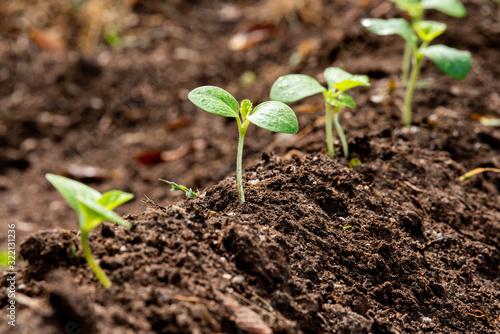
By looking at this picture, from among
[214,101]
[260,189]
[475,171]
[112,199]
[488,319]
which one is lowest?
[488,319]

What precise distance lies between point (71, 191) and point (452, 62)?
1.39 meters

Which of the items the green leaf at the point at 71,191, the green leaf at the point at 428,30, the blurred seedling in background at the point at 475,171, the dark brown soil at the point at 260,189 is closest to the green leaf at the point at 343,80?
the dark brown soil at the point at 260,189

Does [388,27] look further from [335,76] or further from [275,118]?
[275,118]

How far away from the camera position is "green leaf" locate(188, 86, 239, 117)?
1.22 m

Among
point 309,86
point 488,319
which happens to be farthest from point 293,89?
point 488,319

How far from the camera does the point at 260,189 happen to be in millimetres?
1418

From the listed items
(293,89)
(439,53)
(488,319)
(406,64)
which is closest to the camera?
(488,319)

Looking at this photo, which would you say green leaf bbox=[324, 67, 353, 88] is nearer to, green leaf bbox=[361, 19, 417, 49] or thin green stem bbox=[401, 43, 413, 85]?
green leaf bbox=[361, 19, 417, 49]

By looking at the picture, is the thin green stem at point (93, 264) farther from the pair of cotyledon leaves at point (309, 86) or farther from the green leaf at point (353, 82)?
the green leaf at point (353, 82)

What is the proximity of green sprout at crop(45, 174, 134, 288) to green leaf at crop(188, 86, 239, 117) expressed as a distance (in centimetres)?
32

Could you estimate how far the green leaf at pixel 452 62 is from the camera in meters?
1.72

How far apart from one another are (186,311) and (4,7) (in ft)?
13.7

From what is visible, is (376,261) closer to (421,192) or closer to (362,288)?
(362,288)

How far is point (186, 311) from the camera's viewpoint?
102 centimetres
